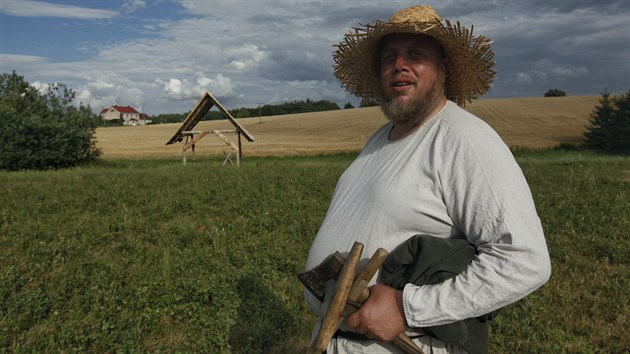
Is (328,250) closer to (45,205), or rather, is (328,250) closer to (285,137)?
(45,205)

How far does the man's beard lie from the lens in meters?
2.13

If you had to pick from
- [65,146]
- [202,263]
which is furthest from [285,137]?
[202,263]

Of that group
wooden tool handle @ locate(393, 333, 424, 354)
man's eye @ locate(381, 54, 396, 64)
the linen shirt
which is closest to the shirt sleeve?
the linen shirt

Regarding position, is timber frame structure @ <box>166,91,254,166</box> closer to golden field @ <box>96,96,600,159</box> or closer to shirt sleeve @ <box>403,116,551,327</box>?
golden field @ <box>96,96,600,159</box>

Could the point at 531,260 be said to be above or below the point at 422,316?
above

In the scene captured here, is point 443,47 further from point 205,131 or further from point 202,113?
point 202,113

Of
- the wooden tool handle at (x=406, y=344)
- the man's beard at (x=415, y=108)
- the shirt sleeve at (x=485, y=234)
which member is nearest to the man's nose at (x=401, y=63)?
the man's beard at (x=415, y=108)

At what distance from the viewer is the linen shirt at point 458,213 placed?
171cm

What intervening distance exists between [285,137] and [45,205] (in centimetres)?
4046

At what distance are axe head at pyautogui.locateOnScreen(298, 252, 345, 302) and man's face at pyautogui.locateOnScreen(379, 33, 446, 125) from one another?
71 cm

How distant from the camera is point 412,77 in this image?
2.19 meters

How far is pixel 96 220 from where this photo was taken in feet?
27.6

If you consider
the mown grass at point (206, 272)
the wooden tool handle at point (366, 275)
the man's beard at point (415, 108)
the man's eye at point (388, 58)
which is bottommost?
the mown grass at point (206, 272)

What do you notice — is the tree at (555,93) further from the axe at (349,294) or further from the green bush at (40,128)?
the axe at (349,294)
